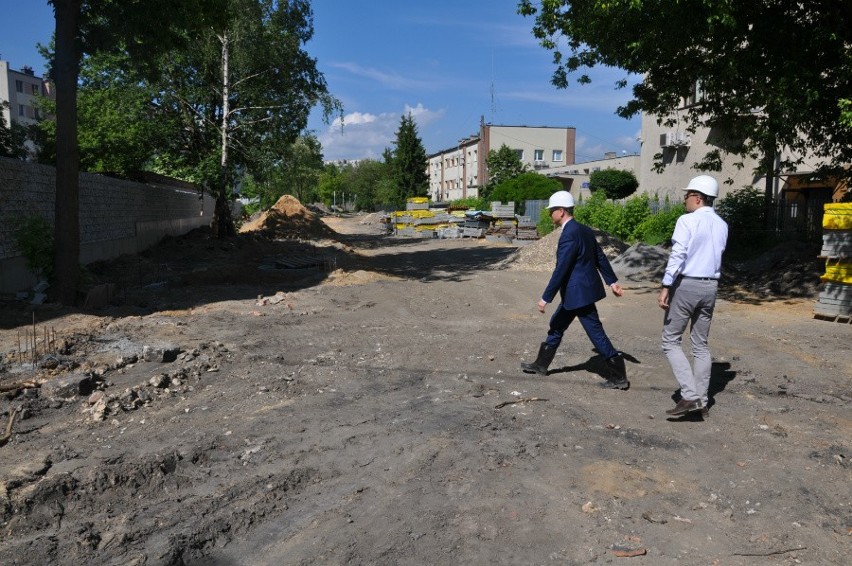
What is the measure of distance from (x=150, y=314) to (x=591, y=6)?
997 cm

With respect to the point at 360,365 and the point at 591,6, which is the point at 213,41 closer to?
the point at 591,6

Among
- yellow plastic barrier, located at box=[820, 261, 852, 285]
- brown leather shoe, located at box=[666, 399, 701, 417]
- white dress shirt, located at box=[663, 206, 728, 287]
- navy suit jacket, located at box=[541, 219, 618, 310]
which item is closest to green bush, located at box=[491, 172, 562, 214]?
yellow plastic barrier, located at box=[820, 261, 852, 285]

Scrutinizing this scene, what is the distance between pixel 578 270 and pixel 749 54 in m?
8.33

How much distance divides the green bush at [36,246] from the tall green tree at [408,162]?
2393 inches

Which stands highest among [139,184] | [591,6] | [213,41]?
[213,41]

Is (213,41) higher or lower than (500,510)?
higher

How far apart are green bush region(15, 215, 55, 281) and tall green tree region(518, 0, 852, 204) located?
1005cm

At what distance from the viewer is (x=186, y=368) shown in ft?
22.0

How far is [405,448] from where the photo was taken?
14.9ft

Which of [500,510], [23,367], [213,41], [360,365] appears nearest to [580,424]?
[500,510]

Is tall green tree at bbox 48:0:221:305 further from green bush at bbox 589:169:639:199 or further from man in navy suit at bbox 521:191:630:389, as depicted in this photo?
green bush at bbox 589:169:639:199

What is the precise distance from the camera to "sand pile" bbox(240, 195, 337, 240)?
32531mm

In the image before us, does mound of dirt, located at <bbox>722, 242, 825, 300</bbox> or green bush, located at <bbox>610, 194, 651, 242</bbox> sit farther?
green bush, located at <bbox>610, 194, 651, 242</bbox>

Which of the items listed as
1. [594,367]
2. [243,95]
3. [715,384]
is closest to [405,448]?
[594,367]
